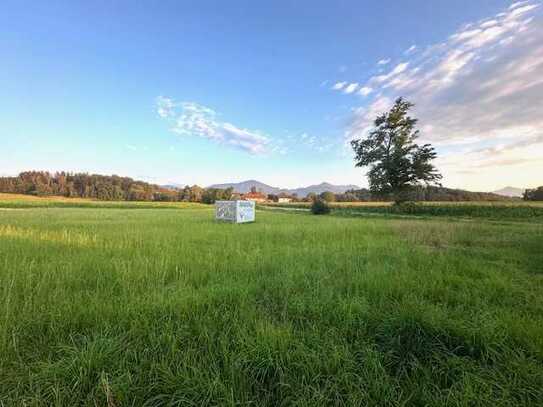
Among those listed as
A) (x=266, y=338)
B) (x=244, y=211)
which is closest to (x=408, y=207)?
(x=244, y=211)

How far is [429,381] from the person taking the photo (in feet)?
5.94

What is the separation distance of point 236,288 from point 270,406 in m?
1.92

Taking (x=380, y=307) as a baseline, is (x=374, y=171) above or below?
above

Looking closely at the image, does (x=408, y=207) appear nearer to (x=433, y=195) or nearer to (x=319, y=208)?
(x=319, y=208)

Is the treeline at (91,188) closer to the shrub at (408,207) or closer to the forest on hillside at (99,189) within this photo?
the forest on hillside at (99,189)

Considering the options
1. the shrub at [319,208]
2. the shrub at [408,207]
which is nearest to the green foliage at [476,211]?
the shrub at [408,207]

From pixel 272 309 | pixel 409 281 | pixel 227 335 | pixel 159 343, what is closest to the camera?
pixel 159 343

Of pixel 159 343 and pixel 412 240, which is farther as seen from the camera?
pixel 412 240

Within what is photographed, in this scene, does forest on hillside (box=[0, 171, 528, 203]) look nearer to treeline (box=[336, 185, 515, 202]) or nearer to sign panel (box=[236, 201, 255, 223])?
treeline (box=[336, 185, 515, 202])

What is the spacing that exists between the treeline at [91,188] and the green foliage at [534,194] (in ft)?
269

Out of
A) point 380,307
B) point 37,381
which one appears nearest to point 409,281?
point 380,307

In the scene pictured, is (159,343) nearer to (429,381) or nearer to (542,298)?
(429,381)

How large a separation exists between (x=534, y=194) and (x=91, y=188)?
130693 mm

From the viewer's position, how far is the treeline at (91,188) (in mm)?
84375
